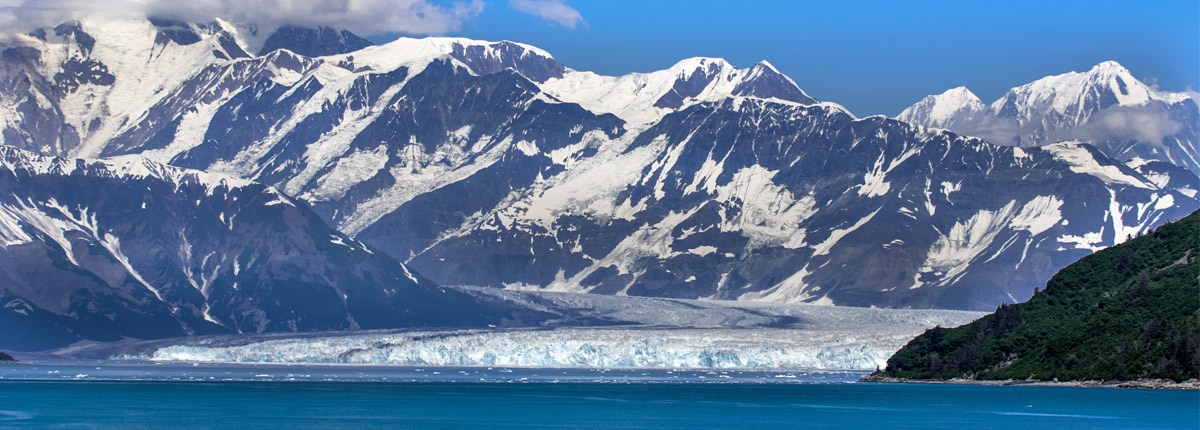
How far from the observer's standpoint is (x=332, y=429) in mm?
169250

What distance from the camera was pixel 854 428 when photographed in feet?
570

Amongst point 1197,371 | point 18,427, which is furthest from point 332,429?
point 1197,371

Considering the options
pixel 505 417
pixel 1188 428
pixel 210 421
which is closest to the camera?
pixel 1188 428

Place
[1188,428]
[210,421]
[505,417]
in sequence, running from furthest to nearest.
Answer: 1. [505,417]
2. [210,421]
3. [1188,428]

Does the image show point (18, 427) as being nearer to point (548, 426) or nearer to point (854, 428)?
point (548, 426)

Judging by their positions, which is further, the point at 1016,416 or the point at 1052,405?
the point at 1052,405

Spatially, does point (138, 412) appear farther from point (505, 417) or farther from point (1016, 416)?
point (1016, 416)

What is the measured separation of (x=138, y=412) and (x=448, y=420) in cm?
2923

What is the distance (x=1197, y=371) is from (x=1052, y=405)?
45.3 feet

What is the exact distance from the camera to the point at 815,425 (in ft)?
586

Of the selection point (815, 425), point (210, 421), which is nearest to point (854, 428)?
point (815, 425)

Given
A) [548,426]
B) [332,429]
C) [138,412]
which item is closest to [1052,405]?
[548,426]

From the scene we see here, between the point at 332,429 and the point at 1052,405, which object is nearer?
the point at 332,429

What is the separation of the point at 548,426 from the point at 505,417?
12575 millimetres
